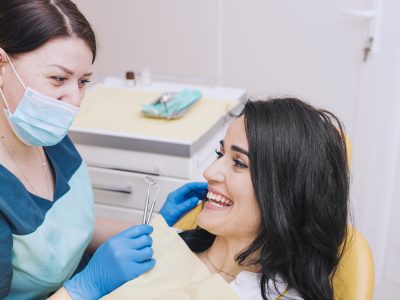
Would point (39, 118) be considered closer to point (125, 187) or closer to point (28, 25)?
point (28, 25)

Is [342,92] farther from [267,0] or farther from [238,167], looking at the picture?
[238,167]

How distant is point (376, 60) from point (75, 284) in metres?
1.54

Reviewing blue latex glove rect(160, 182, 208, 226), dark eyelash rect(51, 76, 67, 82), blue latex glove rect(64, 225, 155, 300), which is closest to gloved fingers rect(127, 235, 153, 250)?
blue latex glove rect(64, 225, 155, 300)

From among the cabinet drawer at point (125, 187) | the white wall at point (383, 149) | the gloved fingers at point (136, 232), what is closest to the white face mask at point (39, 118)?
the gloved fingers at point (136, 232)

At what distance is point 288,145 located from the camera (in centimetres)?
103

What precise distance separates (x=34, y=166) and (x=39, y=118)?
7.3 inches

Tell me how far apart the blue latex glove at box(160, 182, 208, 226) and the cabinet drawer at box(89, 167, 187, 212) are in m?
0.24

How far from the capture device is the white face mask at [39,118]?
1113mm

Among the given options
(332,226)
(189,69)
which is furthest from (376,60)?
(332,226)

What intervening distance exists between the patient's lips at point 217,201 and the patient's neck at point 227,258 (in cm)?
10

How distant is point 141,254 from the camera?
1.09 m

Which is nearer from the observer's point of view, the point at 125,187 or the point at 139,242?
the point at 139,242

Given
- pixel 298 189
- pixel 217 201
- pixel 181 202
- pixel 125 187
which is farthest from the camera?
pixel 125 187

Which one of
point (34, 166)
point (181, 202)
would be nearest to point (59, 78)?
point (34, 166)
